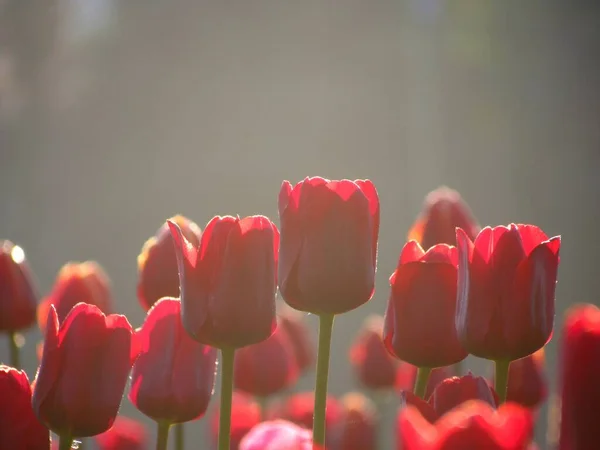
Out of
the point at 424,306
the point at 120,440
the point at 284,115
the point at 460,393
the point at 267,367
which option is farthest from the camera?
the point at 284,115

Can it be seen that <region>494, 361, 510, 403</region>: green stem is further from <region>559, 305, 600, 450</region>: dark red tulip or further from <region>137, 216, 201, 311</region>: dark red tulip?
<region>137, 216, 201, 311</region>: dark red tulip

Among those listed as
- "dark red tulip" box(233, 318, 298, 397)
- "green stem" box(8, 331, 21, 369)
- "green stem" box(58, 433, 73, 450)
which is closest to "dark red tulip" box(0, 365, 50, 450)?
"green stem" box(58, 433, 73, 450)

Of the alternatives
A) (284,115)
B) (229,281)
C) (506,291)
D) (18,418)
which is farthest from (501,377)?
(284,115)

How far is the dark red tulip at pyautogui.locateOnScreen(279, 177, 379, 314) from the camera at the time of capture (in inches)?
17.7

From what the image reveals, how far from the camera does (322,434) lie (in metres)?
0.43

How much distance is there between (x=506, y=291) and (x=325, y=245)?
10cm

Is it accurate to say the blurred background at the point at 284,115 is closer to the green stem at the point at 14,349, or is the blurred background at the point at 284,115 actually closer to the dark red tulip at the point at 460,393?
the green stem at the point at 14,349

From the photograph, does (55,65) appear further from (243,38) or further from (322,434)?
(322,434)

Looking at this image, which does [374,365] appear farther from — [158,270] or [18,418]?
[18,418]

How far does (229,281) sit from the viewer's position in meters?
0.44

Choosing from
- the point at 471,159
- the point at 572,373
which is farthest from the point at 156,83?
the point at 572,373

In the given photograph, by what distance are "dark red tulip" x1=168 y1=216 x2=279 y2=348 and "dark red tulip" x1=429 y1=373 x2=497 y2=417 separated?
0.37 feet

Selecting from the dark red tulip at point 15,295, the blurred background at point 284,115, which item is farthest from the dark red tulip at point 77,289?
the blurred background at point 284,115

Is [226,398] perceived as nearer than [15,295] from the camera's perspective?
Yes
